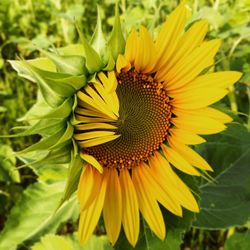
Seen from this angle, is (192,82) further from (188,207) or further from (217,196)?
(217,196)

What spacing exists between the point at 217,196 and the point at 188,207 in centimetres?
43

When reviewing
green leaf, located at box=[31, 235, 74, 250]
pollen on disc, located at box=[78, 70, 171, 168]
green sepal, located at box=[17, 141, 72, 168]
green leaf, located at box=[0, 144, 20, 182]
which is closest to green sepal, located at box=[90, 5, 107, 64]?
pollen on disc, located at box=[78, 70, 171, 168]

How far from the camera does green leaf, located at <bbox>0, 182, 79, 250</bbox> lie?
5.48 feet

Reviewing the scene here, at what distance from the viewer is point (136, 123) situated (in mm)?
1379

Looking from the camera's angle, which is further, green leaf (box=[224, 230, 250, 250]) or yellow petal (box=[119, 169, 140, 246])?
green leaf (box=[224, 230, 250, 250])

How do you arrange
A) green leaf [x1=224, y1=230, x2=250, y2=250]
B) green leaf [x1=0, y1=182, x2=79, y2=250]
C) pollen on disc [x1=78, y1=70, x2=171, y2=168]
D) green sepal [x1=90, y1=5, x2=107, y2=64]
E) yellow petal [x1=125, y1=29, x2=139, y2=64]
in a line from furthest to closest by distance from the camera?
green leaf [x1=0, y1=182, x2=79, y2=250], green leaf [x1=224, y1=230, x2=250, y2=250], pollen on disc [x1=78, y1=70, x2=171, y2=168], green sepal [x1=90, y1=5, x2=107, y2=64], yellow petal [x1=125, y1=29, x2=139, y2=64]

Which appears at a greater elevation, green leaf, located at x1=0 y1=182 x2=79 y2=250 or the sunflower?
the sunflower

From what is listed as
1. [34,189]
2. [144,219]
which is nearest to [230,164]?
[144,219]

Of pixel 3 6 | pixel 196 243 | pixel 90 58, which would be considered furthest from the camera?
pixel 3 6

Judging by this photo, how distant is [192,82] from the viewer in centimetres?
129

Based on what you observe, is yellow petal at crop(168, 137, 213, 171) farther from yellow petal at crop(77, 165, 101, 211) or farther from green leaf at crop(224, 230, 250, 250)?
green leaf at crop(224, 230, 250, 250)

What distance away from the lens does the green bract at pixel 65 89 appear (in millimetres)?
1182

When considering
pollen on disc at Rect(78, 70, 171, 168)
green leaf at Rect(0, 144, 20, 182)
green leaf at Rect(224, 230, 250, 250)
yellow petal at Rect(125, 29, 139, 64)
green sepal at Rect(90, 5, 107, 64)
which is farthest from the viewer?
green leaf at Rect(0, 144, 20, 182)

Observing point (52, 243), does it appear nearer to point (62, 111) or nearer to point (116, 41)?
point (62, 111)
